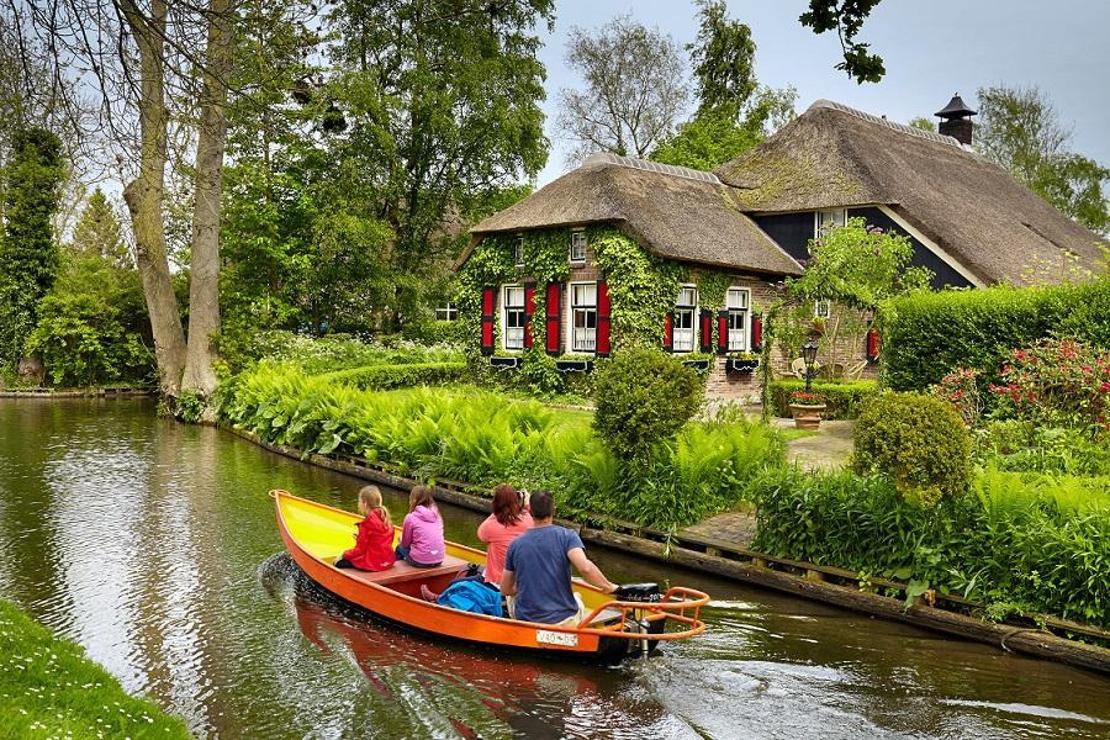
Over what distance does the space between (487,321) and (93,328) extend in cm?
1373

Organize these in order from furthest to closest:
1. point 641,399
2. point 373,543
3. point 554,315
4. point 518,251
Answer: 1. point 518,251
2. point 554,315
3. point 641,399
4. point 373,543

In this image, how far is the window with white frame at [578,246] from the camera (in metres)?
24.1

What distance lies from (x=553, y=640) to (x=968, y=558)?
4.01 m

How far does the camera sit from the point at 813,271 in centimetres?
2048

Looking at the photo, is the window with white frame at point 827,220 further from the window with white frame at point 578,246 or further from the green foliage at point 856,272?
the window with white frame at point 578,246

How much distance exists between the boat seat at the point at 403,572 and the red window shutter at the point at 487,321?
16832 millimetres

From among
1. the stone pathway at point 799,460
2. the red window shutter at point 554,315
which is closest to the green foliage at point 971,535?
the stone pathway at point 799,460

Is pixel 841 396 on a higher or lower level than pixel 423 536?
higher

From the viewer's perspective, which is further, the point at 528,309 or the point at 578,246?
the point at 528,309

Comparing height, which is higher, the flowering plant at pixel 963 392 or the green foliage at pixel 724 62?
the green foliage at pixel 724 62

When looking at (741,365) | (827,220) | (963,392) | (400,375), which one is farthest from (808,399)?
(400,375)

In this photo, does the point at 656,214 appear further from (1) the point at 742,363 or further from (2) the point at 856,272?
(2) the point at 856,272

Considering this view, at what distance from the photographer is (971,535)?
855 cm

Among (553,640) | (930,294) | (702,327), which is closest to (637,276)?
(702,327)
